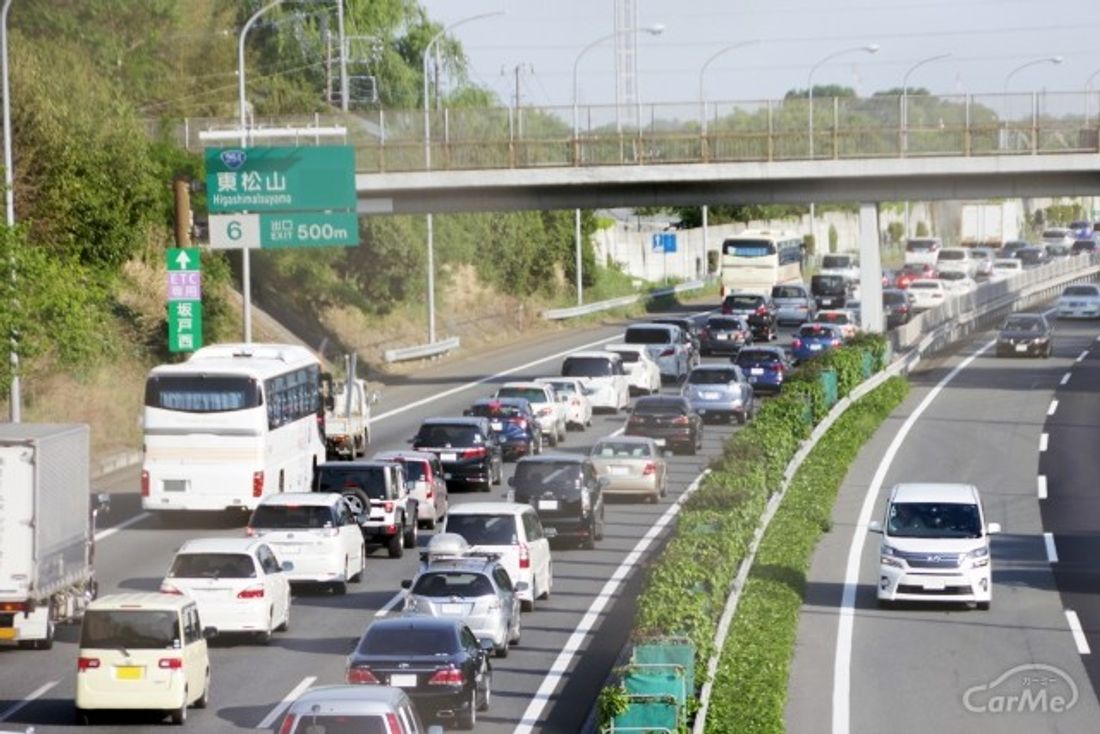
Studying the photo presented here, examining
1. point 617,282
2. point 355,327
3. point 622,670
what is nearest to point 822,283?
point 617,282

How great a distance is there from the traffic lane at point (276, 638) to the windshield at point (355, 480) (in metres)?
1.33

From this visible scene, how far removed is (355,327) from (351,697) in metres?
63.7

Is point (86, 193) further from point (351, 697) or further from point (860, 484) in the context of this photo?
point (351, 697)

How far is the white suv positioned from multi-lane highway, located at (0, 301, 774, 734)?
416cm

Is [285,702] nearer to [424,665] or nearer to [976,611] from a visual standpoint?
[424,665]

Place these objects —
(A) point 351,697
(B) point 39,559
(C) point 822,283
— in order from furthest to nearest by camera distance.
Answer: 1. (C) point 822,283
2. (B) point 39,559
3. (A) point 351,697

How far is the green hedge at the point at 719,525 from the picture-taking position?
1036 inches

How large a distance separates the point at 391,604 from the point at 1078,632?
34.3ft

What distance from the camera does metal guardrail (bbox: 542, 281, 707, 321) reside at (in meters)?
96.9

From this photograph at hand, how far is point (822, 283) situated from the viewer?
102562 millimetres

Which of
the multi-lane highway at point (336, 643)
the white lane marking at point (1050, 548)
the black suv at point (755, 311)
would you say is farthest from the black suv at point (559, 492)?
the black suv at point (755, 311)

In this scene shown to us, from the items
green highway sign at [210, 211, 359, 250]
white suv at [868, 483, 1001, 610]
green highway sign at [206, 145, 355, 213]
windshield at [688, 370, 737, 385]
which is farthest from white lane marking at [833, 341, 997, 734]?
green highway sign at [206, 145, 355, 213]

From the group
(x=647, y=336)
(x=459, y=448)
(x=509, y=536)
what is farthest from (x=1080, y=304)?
(x=509, y=536)

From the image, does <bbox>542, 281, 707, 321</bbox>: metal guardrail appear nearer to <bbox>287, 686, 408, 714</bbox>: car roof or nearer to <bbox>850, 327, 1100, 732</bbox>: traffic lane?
A: <bbox>850, 327, 1100, 732</bbox>: traffic lane
